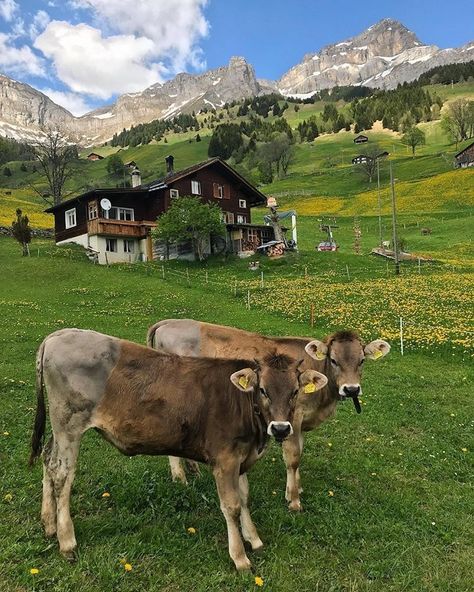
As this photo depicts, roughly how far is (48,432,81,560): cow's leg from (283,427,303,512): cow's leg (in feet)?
10.9

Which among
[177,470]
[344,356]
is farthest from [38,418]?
[344,356]

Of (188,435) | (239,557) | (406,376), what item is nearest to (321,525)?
(239,557)

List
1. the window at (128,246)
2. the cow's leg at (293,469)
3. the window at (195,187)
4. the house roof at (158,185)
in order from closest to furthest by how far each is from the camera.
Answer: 1. the cow's leg at (293,469)
2. the house roof at (158,185)
3. the window at (128,246)
4. the window at (195,187)

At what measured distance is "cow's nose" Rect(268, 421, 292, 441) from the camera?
585 centimetres

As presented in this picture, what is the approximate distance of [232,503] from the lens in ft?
20.0

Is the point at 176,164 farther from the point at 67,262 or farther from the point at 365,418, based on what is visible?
the point at 365,418

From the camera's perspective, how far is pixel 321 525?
7.01 m

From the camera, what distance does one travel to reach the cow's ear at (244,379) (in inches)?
243

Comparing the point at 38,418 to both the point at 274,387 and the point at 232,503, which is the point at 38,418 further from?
the point at 274,387

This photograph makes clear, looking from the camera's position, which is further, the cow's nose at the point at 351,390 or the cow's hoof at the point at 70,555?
the cow's nose at the point at 351,390

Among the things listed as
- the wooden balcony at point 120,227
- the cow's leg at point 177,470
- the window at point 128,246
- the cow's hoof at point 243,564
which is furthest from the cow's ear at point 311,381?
the window at point 128,246

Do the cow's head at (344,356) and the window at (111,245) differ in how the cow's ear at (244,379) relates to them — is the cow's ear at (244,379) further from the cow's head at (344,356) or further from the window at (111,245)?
the window at (111,245)

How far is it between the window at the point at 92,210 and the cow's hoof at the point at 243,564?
4803 cm

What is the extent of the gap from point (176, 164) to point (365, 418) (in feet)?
557
